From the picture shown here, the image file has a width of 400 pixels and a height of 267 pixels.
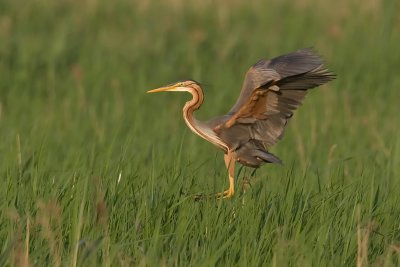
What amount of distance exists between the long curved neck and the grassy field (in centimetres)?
20

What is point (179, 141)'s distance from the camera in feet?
24.0

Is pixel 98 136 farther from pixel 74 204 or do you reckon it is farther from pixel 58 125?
pixel 74 204

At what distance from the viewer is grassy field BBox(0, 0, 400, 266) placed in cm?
453

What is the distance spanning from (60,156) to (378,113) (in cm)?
308

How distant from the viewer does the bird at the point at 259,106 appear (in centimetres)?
509

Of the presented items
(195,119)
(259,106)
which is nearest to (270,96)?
(259,106)

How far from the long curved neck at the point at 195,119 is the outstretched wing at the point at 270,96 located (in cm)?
6

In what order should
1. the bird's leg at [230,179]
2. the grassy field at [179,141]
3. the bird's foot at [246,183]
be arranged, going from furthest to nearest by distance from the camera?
the bird's foot at [246,183] < the bird's leg at [230,179] < the grassy field at [179,141]

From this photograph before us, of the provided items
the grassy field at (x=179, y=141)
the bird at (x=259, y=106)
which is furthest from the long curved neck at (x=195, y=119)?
the grassy field at (x=179, y=141)

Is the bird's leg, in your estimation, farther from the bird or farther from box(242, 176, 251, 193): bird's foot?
box(242, 176, 251, 193): bird's foot

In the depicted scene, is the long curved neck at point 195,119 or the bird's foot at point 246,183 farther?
the bird's foot at point 246,183

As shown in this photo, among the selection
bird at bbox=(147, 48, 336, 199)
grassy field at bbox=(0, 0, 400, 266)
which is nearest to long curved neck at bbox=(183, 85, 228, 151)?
bird at bbox=(147, 48, 336, 199)

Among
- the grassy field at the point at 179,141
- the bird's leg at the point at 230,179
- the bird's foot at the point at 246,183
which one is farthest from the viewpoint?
the bird's foot at the point at 246,183

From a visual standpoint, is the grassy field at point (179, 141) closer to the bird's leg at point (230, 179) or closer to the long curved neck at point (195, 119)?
the bird's leg at point (230, 179)
